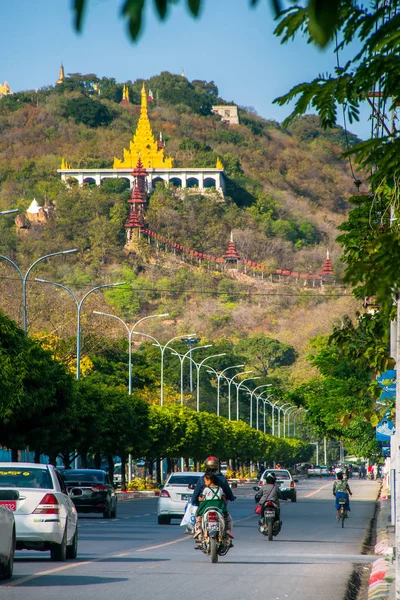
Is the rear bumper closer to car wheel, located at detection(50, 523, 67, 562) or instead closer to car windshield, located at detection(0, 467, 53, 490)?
car wheel, located at detection(50, 523, 67, 562)

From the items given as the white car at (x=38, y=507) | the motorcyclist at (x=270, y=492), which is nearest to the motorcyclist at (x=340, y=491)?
the motorcyclist at (x=270, y=492)

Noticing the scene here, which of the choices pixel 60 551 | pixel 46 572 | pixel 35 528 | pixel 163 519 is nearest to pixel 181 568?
pixel 60 551

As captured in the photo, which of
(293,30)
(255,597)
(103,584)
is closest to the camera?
(293,30)

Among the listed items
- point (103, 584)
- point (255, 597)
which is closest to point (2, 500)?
point (103, 584)

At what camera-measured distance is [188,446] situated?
73750mm

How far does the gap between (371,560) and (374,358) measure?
8.95m

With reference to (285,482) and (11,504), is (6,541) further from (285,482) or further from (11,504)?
(285,482)

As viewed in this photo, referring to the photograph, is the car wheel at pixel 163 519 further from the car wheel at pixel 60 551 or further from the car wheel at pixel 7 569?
the car wheel at pixel 7 569

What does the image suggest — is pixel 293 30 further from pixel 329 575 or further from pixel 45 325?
pixel 45 325

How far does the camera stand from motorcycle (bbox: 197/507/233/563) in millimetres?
17219

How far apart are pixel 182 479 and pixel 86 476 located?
314cm

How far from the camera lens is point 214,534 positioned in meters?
17.5

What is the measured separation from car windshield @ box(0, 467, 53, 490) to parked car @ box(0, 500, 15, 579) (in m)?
2.74

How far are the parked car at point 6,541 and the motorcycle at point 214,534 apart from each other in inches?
141
